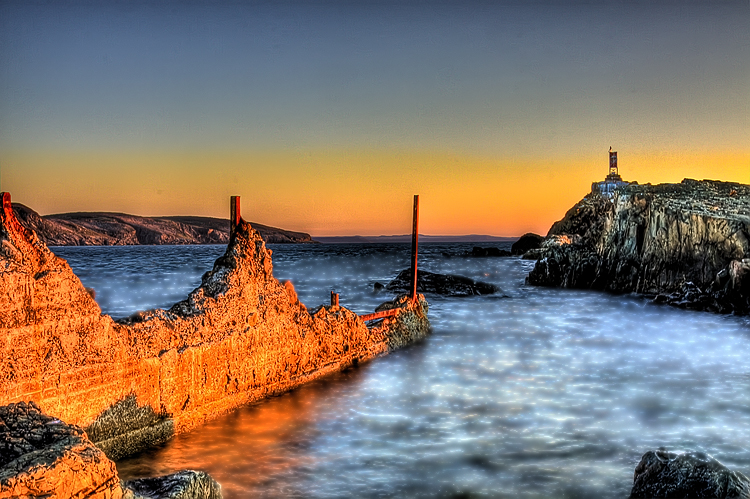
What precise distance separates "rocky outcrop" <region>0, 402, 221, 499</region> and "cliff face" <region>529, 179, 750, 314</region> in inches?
848

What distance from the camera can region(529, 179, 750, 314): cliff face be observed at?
24422 millimetres

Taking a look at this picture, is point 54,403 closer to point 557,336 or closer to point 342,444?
point 342,444

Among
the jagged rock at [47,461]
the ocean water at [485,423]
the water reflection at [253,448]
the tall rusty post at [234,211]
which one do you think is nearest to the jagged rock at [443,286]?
the ocean water at [485,423]

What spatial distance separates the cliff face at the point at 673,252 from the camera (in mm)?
24422

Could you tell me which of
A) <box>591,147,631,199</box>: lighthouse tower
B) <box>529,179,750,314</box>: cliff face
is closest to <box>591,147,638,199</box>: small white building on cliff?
<box>591,147,631,199</box>: lighthouse tower

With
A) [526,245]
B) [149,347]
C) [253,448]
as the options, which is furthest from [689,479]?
[526,245]

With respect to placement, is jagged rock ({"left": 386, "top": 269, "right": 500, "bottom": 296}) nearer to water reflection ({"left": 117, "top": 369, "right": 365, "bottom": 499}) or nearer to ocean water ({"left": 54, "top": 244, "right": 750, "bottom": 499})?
ocean water ({"left": 54, "top": 244, "right": 750, "bottom": 499})

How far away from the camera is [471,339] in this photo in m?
17.8

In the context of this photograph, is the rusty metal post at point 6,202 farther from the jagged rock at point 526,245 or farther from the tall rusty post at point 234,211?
the jagged rock at point 526,245

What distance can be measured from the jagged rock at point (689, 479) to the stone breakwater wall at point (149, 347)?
4869 mm

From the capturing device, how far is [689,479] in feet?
20.3

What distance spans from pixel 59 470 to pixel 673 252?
2830 centimetres

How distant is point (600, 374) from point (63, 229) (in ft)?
626

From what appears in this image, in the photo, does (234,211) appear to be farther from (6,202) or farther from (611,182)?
(611,182)
